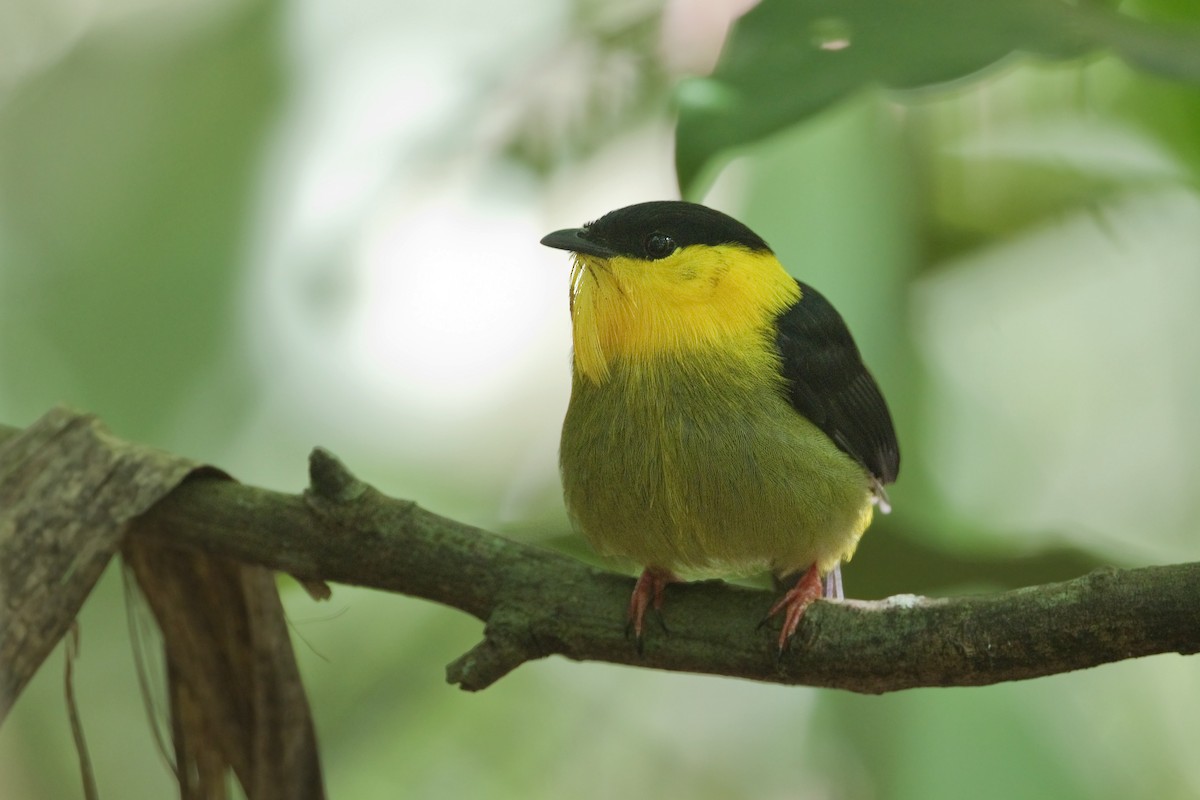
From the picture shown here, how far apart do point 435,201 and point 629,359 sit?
163cm

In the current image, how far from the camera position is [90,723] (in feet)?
9.77

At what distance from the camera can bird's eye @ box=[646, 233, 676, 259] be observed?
2.11 meters

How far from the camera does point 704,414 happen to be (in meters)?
2.00

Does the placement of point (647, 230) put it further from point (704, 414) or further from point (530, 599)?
point (530, 599)

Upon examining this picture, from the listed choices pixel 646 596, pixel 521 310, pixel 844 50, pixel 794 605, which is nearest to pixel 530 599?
pixel 646 596

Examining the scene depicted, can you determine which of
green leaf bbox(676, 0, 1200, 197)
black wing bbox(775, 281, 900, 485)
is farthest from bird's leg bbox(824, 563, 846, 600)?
green leaf bbox(676, 0, 1200, 197)

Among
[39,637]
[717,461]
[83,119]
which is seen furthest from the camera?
[83,119]

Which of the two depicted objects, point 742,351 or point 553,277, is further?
point 553,277

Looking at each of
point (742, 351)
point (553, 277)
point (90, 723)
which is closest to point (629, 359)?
point (742, 351)

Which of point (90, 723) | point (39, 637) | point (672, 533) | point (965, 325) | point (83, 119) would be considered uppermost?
point (83, 119)

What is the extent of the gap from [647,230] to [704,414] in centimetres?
37

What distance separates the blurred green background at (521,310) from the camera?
289 cm

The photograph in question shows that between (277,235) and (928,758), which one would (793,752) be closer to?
(928,758)

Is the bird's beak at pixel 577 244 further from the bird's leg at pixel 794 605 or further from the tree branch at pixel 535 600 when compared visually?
the bird's leg at pixel 794 605
